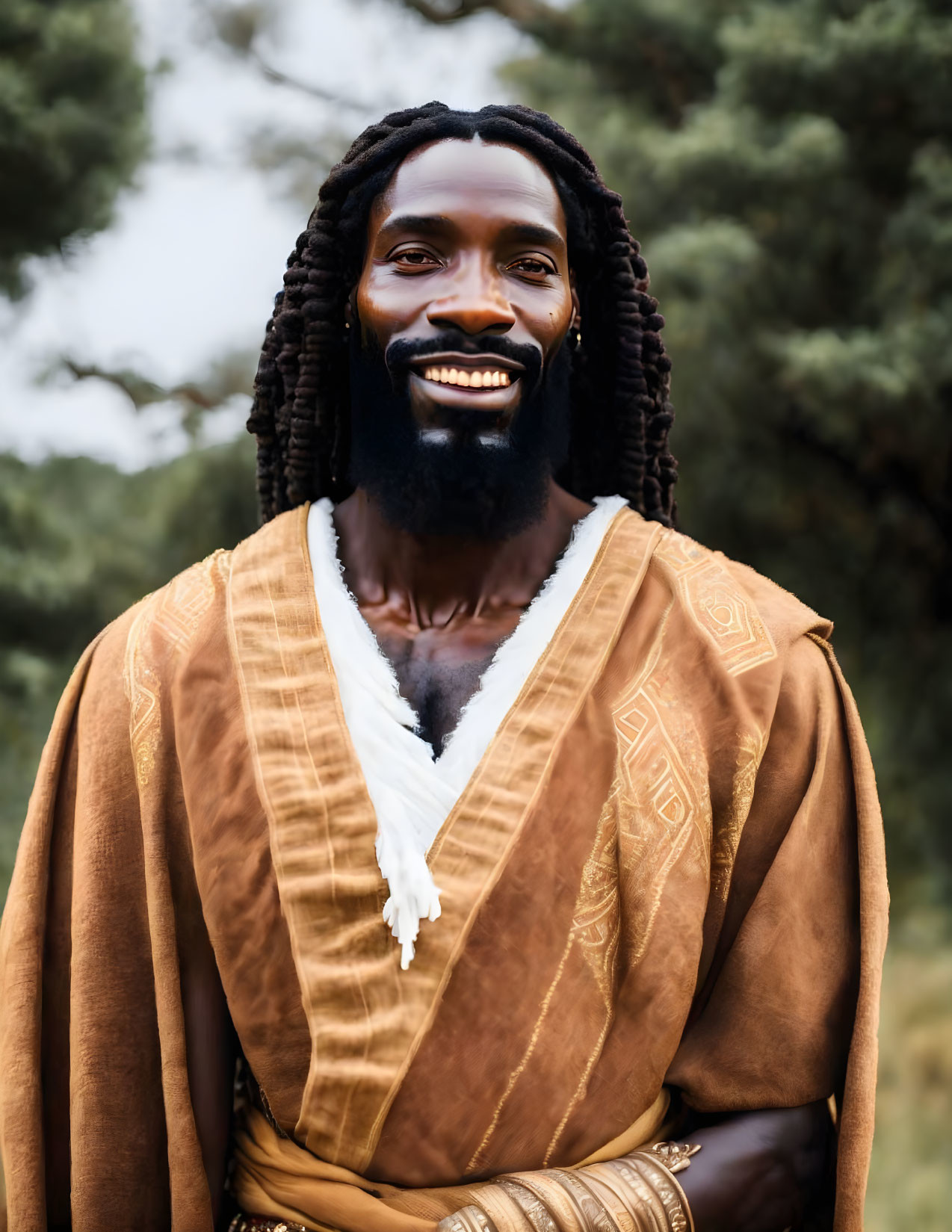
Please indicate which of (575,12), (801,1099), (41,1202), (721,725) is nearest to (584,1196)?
(801,1099)

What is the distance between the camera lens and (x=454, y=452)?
95.4 inches

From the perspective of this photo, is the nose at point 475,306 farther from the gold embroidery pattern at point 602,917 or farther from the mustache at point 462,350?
the gold embroidery pattern at point 602,917

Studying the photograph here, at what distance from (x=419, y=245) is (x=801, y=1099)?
5.10ft

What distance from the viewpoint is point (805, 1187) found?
2.25 metres

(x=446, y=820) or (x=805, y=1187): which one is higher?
(x=446, y=820)

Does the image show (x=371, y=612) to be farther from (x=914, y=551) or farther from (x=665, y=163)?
(x=914, y=551)

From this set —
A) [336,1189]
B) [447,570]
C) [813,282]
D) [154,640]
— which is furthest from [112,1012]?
[813,282]

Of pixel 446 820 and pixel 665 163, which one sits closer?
pixel 446 820

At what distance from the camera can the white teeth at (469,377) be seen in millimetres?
2377

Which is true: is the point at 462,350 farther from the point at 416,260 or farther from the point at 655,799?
the point at 655,799

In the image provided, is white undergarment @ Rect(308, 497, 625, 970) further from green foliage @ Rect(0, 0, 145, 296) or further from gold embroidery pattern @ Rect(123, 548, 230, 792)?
green foliage @ Rect(0, 0, 145, 296)

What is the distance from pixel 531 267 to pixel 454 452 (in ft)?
1.16

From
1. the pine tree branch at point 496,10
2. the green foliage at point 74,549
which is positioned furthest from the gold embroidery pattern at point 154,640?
the pine tree branch at point 496,10

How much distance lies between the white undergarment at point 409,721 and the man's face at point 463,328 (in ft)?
0.62
